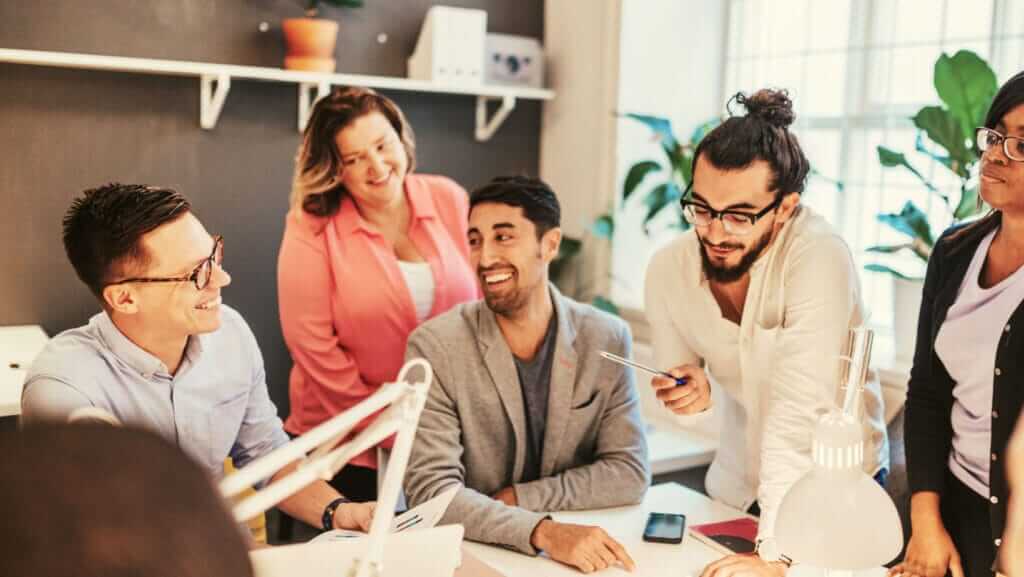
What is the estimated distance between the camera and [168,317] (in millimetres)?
1869

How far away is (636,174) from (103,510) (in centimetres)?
304

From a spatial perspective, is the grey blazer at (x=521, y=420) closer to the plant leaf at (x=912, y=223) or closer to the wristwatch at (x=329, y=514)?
the wristwatch at (x=329, y=514)

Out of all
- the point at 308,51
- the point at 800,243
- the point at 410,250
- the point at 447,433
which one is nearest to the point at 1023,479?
the point at 800,243

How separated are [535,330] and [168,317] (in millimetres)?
787

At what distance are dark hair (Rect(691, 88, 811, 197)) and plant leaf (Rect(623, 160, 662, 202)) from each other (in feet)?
4.88

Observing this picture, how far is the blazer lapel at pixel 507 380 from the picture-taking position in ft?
7.22

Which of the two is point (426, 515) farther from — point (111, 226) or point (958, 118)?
point (958, 118)

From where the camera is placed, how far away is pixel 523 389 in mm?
2250

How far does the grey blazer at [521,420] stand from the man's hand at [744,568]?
439 mm

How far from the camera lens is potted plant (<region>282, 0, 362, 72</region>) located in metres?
3.35

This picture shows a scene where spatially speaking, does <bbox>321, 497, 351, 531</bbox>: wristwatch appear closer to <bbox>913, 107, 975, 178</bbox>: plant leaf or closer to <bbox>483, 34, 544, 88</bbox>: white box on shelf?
<bbox>913, 107, 975, 178</bbox>: plant leaf

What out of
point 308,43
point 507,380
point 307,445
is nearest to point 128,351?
point 507,380

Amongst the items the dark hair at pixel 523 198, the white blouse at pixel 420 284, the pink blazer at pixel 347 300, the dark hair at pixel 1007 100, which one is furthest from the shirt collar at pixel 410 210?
the dark hair at pixel 1007 100

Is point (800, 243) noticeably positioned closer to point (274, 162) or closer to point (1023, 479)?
point (1023, 479)
